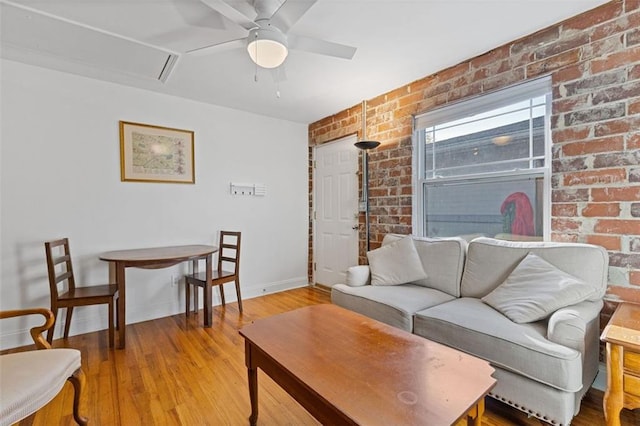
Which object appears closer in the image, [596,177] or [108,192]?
[596,177]

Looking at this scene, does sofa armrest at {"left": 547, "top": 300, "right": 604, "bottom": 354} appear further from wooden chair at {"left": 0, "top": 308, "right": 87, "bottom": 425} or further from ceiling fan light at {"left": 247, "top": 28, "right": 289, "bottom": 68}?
wooden chair at {"left": 0, "top": 308, "right": 87, "bottom": 425}

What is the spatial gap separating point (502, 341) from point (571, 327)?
31 cm

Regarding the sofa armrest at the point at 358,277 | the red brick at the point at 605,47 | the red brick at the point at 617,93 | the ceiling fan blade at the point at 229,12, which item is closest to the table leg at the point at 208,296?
the sofa armrest at the point at 358,277

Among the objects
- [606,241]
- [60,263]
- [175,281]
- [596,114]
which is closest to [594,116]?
[596,114]

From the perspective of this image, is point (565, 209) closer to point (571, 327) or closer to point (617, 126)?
point (617, 126)

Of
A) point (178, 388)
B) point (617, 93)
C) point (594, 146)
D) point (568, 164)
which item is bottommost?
point (178, 388)

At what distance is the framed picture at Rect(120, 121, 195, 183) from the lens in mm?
3027

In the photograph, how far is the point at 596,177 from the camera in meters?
1.94

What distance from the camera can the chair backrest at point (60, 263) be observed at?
2308 mm

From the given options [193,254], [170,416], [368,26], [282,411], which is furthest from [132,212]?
[368,26]

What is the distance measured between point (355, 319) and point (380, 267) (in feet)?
3.25

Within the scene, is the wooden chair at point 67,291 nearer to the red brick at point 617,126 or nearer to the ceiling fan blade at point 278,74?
the ceiling fan blade at point 278,74

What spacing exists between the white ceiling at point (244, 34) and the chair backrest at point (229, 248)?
1.59m

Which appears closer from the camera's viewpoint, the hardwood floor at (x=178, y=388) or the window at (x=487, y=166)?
the hardwood floor at (x=178, y=388)
